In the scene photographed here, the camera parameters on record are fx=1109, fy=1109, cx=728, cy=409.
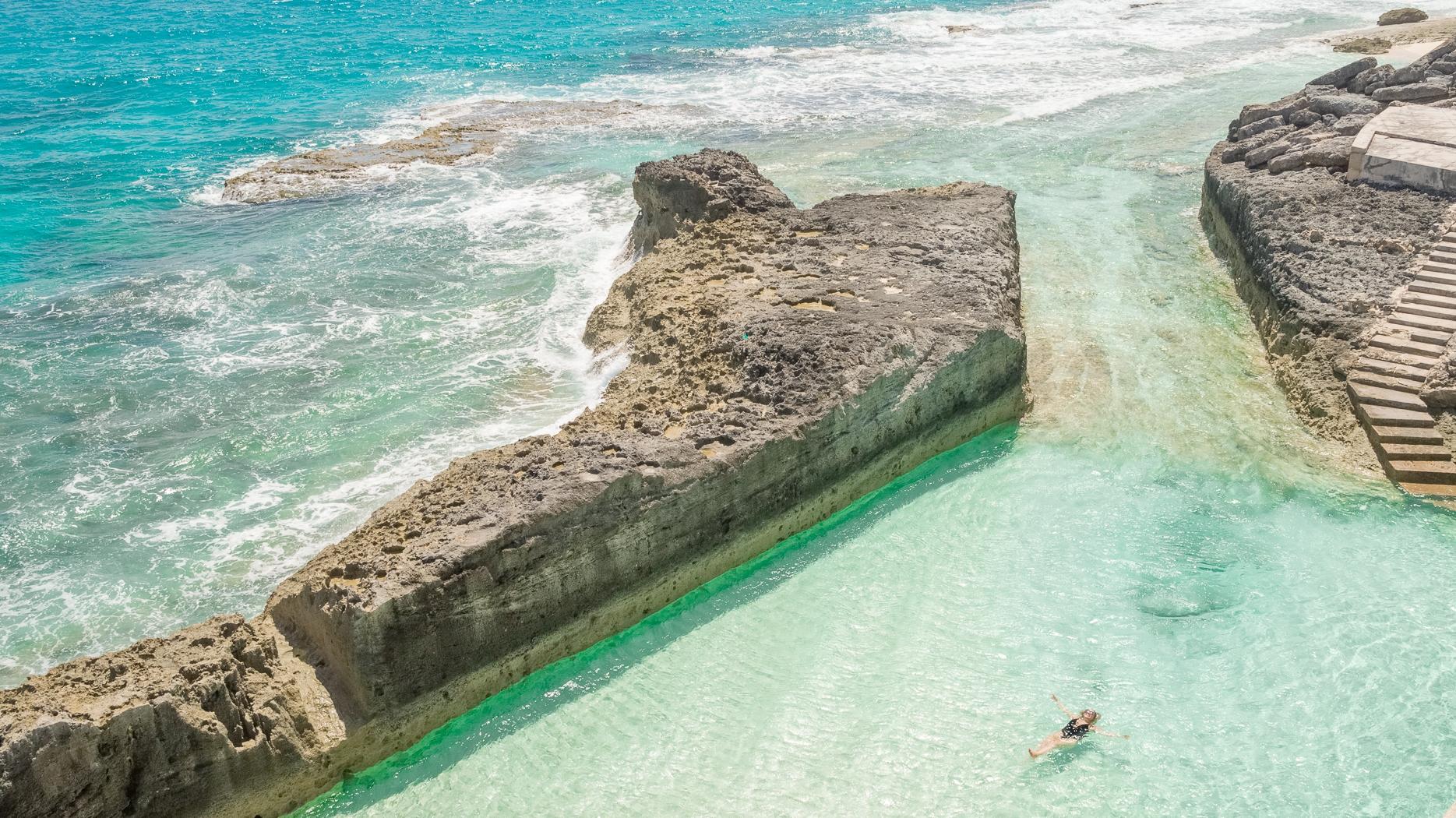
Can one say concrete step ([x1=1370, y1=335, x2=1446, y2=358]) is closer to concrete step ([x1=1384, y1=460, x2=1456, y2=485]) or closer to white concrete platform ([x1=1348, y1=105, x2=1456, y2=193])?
concrete step ([x1=1384, y1=460, x2=1456, y2=485])

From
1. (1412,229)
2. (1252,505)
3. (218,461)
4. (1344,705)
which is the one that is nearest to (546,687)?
(218,461)

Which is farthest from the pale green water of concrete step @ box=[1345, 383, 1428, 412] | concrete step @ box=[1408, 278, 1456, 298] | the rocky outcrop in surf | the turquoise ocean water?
the rocky outcrop in surf

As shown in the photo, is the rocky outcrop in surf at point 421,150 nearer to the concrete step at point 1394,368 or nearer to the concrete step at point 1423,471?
the concrete step at point 1394,368

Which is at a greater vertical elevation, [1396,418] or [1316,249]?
[1316,249]

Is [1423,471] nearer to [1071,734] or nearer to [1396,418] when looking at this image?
[1396,418]

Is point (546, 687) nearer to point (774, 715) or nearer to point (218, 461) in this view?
point (774, 715)

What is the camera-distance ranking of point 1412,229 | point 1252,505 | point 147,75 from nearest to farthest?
1. point 1252,505
2. point 1412,229
3. point 147,75

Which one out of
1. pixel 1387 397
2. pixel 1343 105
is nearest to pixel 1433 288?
pixel 1387 397
